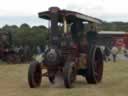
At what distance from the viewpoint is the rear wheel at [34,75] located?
16.6 meters

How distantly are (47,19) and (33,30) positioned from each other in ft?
110

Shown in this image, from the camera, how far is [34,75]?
1684cm

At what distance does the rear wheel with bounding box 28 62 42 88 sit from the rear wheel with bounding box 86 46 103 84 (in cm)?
175

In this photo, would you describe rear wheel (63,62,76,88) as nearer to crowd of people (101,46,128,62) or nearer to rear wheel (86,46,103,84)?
rear wheel (86,46,103,84)

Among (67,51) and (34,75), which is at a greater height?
(67,51)

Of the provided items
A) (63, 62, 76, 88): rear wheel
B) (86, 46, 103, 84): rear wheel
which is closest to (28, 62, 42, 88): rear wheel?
(63, 62, 76, 88): rear wheel

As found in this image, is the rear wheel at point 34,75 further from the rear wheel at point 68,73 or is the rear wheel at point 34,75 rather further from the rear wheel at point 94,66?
the rear wheel at point 94,66

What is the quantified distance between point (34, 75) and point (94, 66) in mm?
2377

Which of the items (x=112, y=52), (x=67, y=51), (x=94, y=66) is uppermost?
(x=67, y=51)

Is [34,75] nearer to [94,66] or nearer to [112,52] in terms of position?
[94,66]

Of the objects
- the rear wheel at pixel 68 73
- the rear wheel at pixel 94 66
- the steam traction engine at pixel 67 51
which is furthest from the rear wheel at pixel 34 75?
the rear wheel at pixel 94 66

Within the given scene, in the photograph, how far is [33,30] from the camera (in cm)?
5091

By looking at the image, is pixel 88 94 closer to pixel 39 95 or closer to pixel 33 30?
pixel 39 95

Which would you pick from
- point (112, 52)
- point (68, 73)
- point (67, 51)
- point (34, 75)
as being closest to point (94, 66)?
point (67, 51)
